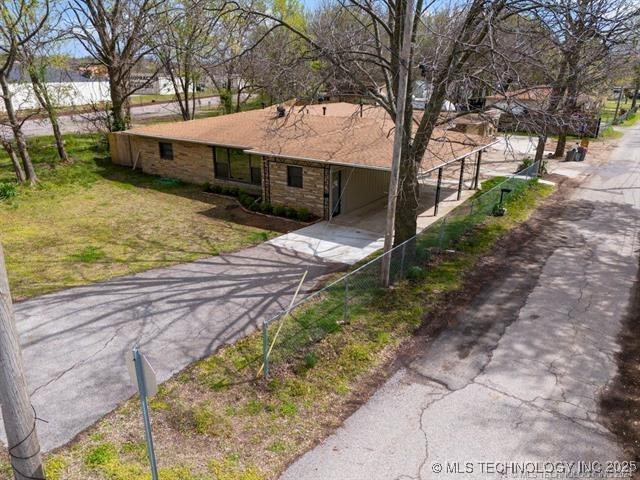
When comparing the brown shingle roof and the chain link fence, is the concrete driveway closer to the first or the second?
the chain link fence

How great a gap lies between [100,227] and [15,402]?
12360 mm

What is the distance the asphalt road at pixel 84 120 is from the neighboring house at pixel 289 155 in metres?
6.97

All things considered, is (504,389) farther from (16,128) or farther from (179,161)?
(16,128)

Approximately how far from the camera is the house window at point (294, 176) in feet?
57.2

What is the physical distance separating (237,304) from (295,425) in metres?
4.29

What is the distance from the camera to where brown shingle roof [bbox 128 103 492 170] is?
53.6 ft

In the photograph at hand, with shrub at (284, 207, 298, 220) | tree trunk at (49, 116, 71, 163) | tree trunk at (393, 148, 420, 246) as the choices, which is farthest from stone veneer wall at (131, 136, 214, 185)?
tree trunk at (393, 148, 420, 246)

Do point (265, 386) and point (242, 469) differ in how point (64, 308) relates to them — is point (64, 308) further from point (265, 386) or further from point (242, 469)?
point (242, 469)

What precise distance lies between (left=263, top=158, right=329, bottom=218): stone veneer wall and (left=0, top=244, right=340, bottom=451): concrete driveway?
399cm

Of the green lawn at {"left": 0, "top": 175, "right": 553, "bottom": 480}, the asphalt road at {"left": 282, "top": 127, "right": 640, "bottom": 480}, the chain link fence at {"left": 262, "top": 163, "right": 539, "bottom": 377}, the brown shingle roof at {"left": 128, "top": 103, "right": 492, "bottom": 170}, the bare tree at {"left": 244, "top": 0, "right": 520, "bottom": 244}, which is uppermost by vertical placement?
the bare tree at {"left": 244, "top": 0, "right": 520, "bottom": 244}

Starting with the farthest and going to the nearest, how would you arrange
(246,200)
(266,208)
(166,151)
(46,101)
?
(166,151), (46,101), (246,200), (266,208)

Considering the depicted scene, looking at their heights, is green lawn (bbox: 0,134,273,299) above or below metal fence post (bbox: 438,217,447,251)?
below

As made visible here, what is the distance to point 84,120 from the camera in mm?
33188

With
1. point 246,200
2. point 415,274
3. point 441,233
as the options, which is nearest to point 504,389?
point 415,274
